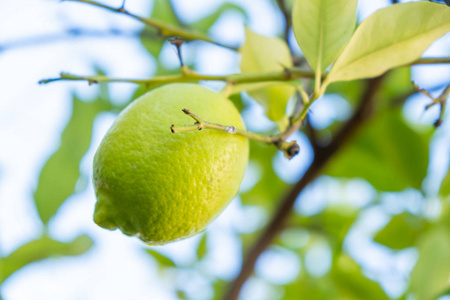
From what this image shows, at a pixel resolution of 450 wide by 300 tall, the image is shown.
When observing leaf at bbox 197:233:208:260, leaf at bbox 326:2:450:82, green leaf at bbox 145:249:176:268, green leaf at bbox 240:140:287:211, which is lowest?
leaf at bbox 197:233:208:260

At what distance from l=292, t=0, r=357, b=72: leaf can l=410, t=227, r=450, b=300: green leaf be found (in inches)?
16.7

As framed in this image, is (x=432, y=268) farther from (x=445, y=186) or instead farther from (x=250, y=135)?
(x=250, y=135)

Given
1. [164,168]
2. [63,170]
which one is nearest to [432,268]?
[164,168]

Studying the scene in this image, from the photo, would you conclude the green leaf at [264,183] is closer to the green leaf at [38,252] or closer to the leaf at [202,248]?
the leaf at [202,248]

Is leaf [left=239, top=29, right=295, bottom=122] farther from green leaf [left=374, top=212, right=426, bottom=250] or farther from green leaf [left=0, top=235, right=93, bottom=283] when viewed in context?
green leaf [left=0, top=235, right=93, bottom=283]

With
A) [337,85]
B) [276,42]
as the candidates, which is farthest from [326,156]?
[276,42]

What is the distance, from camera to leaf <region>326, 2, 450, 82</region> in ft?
1.77

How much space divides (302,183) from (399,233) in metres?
0.24

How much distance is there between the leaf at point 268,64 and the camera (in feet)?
2.17

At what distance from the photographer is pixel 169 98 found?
0.55m

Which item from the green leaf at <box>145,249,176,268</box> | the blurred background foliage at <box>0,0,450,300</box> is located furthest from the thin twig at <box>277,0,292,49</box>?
the green leaf at <box>145,249,176,268</box>

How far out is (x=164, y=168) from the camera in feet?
1.68

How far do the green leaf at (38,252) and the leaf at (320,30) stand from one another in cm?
83

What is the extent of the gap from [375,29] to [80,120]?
0.84m
